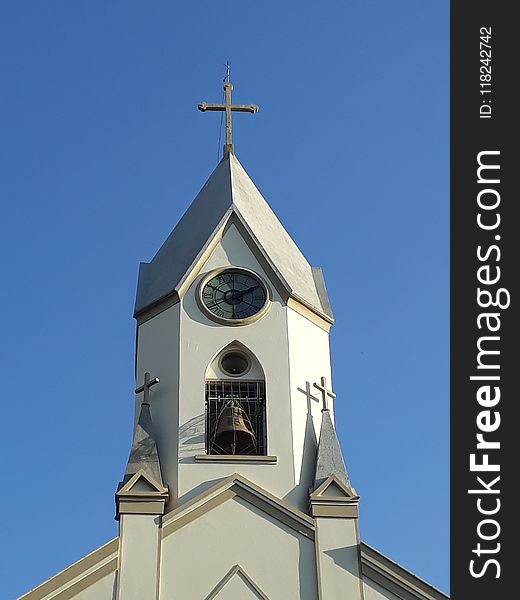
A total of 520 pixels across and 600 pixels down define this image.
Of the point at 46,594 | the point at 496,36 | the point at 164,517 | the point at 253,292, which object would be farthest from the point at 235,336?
the point at 496,36

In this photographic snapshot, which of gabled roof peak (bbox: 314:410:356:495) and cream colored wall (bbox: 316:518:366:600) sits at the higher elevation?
gabled roof peak (bbox: 314:410:356:495)

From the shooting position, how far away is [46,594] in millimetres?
20562

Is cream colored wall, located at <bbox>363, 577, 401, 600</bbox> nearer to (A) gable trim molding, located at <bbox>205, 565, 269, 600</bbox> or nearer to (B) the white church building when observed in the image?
(B) the white church building

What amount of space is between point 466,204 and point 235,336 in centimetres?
661

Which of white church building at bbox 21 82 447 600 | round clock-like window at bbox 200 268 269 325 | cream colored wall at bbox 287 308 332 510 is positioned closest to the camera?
white church building at bbox 21 82 447 600

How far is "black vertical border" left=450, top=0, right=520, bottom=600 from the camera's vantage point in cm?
1795

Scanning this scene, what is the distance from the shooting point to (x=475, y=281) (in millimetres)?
18859

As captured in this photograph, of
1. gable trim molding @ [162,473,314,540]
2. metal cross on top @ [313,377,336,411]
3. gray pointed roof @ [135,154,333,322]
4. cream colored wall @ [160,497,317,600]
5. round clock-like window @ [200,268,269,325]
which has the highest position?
gray pointed roof @ [135,154,333,322]

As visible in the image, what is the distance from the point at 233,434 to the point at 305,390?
5.72 feet

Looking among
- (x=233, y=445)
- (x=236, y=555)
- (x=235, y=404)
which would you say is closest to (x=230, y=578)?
(x=236, y=555)

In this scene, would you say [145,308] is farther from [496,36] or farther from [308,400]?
[496,36]

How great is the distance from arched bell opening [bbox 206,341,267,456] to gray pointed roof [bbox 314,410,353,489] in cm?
104

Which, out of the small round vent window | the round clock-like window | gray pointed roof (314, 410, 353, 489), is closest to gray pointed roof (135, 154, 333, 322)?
the round clock-like window

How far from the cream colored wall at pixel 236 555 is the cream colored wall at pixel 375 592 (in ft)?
2.83
